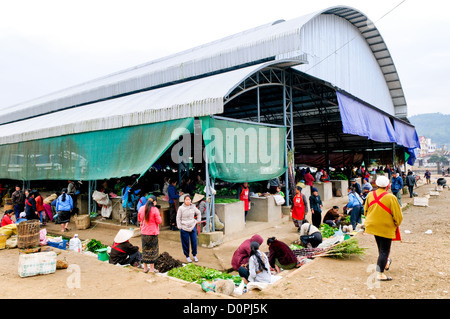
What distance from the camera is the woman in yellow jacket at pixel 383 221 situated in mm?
4668

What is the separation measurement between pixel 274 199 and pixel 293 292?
6.42 metres

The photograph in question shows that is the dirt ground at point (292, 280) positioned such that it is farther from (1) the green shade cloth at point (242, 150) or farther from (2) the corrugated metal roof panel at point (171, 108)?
(2) the corrugated metal roof panel at point (171, 108)

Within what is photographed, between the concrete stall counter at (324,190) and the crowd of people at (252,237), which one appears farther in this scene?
the concrete stall counter at (324,190)

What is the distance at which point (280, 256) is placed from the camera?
19.2ft

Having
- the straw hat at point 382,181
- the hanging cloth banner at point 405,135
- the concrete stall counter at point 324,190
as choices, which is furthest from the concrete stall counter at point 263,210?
the hanging cloth banner at point 405,135

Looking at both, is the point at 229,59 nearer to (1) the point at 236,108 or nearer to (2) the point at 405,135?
(1) the point at 236,108

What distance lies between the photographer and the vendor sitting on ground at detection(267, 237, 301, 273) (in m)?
5.82

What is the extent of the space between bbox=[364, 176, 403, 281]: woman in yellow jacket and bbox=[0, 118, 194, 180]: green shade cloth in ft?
17.0

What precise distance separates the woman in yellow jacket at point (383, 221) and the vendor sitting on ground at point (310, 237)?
2.27 metres

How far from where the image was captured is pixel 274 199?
1077 cm

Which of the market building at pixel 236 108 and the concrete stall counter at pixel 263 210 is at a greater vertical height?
the market building at pixel 236 108
